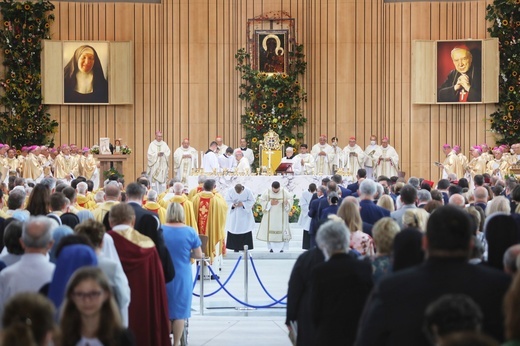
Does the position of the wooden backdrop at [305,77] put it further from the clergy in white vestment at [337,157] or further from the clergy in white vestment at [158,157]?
the clergy in white vestment at [337,157]

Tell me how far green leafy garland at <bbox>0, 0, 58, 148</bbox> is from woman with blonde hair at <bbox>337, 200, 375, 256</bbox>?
2051cm

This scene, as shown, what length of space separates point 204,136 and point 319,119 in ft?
10.4

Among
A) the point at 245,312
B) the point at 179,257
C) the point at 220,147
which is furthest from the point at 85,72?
the point at 179,257

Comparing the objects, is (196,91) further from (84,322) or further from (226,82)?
(84,322)

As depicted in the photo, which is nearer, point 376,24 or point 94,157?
point 94,157

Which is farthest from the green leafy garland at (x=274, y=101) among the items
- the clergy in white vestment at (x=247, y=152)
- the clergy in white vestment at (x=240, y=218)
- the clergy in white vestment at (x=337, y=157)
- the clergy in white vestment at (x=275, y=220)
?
the clergy in white vestment at (x=240, y=218)

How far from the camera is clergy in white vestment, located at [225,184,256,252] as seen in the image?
65.0 ft

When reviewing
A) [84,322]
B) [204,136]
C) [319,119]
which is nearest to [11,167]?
[204,136]

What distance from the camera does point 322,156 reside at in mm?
26141

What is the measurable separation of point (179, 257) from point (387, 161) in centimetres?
1700

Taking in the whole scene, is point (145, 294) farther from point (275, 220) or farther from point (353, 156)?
point (353, 156)

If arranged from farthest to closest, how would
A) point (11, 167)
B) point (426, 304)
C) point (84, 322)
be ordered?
point (11, 167), point (84, 322), point (426, 304)

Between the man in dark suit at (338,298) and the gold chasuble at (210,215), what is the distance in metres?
11.4

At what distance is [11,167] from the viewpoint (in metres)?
24.7
